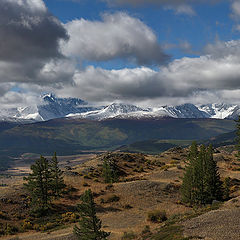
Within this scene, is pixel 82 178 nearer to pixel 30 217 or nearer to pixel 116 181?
pixel 116 181

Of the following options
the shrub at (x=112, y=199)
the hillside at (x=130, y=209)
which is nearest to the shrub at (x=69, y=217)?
the hillside at (x=130, y=209)

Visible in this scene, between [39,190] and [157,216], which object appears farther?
[39,190]

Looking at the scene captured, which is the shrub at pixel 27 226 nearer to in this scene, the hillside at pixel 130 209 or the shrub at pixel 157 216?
the hillside at pixel 130 209

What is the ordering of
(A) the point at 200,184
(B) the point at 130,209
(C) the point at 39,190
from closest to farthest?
(A) the point at 200,184, (B) the point at 130,209, (C) the point at 39,190

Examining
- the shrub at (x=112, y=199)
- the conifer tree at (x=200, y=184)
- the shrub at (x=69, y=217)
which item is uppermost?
the conifer tree at (x=200, y=184)

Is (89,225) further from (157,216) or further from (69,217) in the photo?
(69,217)

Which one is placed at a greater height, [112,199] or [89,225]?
[89,225]

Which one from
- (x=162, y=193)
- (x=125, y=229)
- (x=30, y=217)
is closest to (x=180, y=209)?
(x=162, y=193)

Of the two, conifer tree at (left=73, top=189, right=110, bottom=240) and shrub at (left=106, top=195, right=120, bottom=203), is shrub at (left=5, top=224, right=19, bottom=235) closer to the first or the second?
conifer tree at (left=73, top=189, right=110, bottom=240)

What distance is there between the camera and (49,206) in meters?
60.0

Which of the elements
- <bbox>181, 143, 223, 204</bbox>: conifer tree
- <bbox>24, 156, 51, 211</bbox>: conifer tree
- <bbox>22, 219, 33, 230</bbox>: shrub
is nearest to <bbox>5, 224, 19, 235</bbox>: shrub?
<bbox>22, 219, 33, 230</bbox>: shrub

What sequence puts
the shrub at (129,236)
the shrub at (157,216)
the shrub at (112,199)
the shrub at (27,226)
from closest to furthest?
1. the shrub at (129,236)
2. the shrub at (157,216)
3. the shrub at (27,226)
4. the shrub at (112,199)

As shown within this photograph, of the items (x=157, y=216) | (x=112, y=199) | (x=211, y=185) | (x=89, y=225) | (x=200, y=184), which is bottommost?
(x=157, y=216)

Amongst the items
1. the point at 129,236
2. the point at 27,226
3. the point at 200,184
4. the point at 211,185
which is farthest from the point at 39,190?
the point at 211,185
